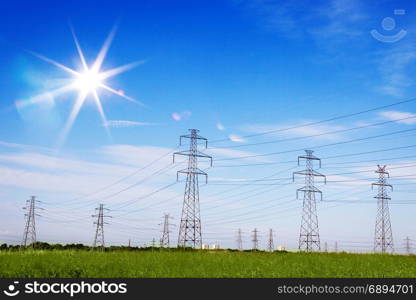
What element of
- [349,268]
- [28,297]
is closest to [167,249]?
[349,268]

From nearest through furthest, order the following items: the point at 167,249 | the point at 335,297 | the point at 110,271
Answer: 1. the point at 335,297
2. the point at 110,271
3. the point at 167,249

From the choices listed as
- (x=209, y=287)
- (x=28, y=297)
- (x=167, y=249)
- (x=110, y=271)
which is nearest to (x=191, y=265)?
(x=110, y=271)

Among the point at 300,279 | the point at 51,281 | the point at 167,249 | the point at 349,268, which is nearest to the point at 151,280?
the point at 51,281

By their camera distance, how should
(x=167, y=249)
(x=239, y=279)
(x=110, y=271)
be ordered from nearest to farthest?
(x=239, y=279) < (x=110, y=271) < (x=167, y=249)

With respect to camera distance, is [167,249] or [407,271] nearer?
[407,271]

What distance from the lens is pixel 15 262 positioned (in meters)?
20.1

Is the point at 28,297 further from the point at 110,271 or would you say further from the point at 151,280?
the point at 110,271

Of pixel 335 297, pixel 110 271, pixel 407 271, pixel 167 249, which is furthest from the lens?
pixel 167 249

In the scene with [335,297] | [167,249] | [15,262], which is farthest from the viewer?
[167,249]

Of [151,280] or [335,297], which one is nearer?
[335,297]

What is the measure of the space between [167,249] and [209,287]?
50.1ft

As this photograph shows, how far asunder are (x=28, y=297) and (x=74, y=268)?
16.6 ft

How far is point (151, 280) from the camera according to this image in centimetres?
1485

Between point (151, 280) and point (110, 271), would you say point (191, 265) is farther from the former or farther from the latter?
point (151, 280)
